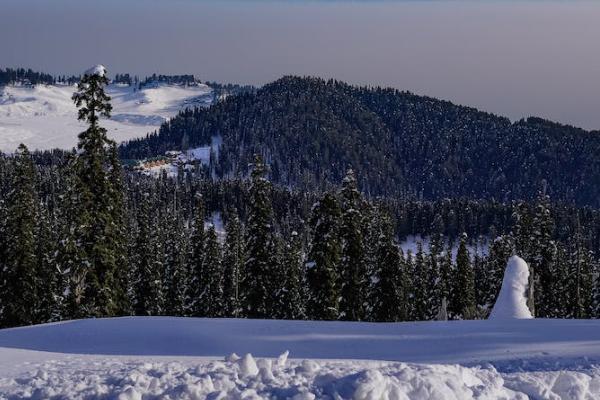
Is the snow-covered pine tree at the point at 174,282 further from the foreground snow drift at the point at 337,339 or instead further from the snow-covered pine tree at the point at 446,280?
the foreground snow drift at the point at 337,339

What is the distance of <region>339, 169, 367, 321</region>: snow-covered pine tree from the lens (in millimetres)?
34906

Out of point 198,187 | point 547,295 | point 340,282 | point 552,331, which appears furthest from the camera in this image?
point 198,187

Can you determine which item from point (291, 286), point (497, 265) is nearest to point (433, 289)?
point (497, 265)

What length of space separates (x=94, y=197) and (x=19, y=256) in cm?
1217

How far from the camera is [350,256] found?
3519 cm

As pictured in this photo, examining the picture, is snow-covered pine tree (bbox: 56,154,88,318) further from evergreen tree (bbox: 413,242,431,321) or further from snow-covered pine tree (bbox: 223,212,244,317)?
evergreen tree (bbox: 413,242,431,321)

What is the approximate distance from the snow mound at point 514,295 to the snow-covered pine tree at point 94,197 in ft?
60.3

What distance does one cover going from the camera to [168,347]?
14680 millimetres

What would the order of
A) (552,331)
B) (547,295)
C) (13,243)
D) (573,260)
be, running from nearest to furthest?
1. (552,331)
2. (13,243)
3. (547,295)
4. (573,260)

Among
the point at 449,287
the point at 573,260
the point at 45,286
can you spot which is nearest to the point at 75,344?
the point at 45,286

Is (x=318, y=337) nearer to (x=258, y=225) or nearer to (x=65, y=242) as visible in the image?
(x=65, y=242)

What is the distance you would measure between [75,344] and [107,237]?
15070mm

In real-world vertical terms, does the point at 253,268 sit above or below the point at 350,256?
below

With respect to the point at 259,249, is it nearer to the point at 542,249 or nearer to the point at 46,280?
the point at 46,280
